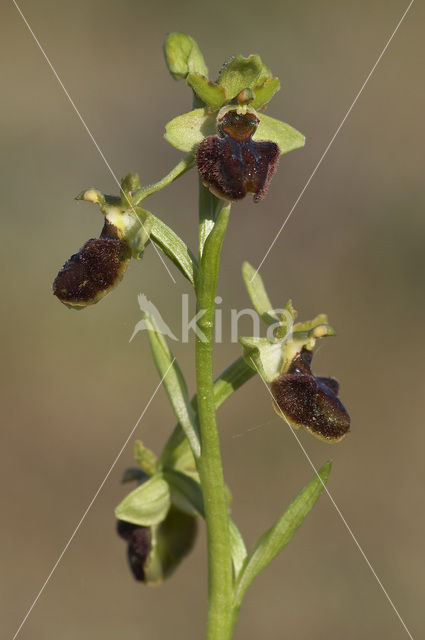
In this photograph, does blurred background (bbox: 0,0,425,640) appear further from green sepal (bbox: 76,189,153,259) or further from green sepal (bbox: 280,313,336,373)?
green sepal (bbox: 76,189,153,259)

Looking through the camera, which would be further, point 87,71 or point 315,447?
point 87,71

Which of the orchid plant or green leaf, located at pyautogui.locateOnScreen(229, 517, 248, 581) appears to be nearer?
the orchid plant

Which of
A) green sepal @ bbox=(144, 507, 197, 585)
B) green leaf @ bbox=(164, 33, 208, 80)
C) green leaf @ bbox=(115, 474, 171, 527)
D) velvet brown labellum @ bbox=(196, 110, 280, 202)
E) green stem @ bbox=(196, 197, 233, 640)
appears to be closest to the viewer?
velvet brown labellum @ bbox=(196, 110, 280, 202)

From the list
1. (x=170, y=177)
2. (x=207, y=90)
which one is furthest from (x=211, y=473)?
(x=207, y=90)

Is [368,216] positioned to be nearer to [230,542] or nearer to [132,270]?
[132,270]

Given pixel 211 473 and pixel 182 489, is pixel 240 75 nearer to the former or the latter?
pixel 211 473

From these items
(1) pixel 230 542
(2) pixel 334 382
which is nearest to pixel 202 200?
(2) pixel 334 382

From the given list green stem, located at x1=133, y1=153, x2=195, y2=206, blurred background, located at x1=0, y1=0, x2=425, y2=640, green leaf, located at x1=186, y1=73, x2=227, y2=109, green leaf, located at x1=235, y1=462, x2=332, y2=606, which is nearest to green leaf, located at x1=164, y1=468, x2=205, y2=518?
green leaf, located at x1=235, y1=462, x2=332, y2=606
